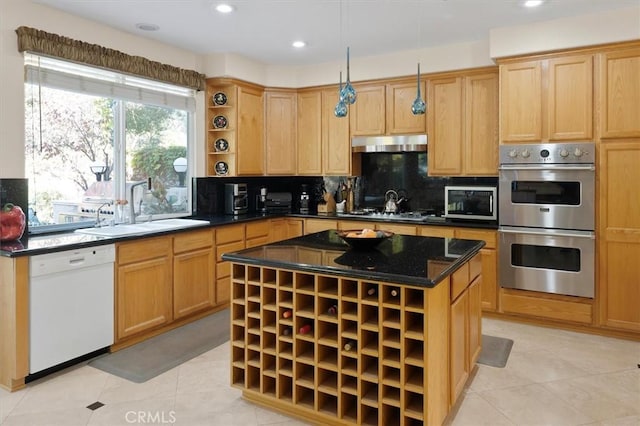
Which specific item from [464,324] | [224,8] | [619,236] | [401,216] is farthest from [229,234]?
[619,236]

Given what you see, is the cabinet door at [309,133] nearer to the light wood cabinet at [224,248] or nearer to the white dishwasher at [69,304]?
the light wood cabinet at [224,248]

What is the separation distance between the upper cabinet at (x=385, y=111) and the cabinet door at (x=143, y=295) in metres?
2.55

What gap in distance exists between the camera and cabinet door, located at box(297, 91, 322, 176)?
538cm

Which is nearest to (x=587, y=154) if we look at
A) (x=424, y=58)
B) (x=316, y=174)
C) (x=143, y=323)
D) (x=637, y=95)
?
(x=637, y=95)

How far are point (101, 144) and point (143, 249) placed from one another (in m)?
1.11

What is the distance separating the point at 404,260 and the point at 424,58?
2924 millimetres

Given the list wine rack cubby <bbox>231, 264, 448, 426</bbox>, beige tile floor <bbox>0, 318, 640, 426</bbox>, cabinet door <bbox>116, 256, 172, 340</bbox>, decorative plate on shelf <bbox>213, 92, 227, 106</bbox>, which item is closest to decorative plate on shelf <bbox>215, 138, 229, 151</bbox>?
decorative plate on shelf <bbox>213, 92, 227, 106</bbox>

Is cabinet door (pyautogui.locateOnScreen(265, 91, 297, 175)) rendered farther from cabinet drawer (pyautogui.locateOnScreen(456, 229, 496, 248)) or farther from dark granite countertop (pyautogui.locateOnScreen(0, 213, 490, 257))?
cabinet drawer (pyautogui.locateOnScreen(456, 229, 496, 248))

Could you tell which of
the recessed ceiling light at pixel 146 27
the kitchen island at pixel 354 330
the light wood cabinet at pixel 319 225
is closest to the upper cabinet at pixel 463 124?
the light wood cabinet at pixel 319 225

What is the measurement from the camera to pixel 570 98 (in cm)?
380

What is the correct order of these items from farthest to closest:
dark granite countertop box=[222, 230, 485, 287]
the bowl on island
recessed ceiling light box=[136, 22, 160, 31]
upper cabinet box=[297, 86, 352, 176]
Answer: upper cabinet box=[297, 86, 352, 176], recessed ceiling light box=[136, 22, 160, 31], the bowl on island, dark granite countertop box=[222, 230, 485, 287]

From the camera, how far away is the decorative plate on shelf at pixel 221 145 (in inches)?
197

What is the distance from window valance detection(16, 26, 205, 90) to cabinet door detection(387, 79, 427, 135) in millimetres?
2007

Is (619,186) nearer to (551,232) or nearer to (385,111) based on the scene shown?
(551,232)
